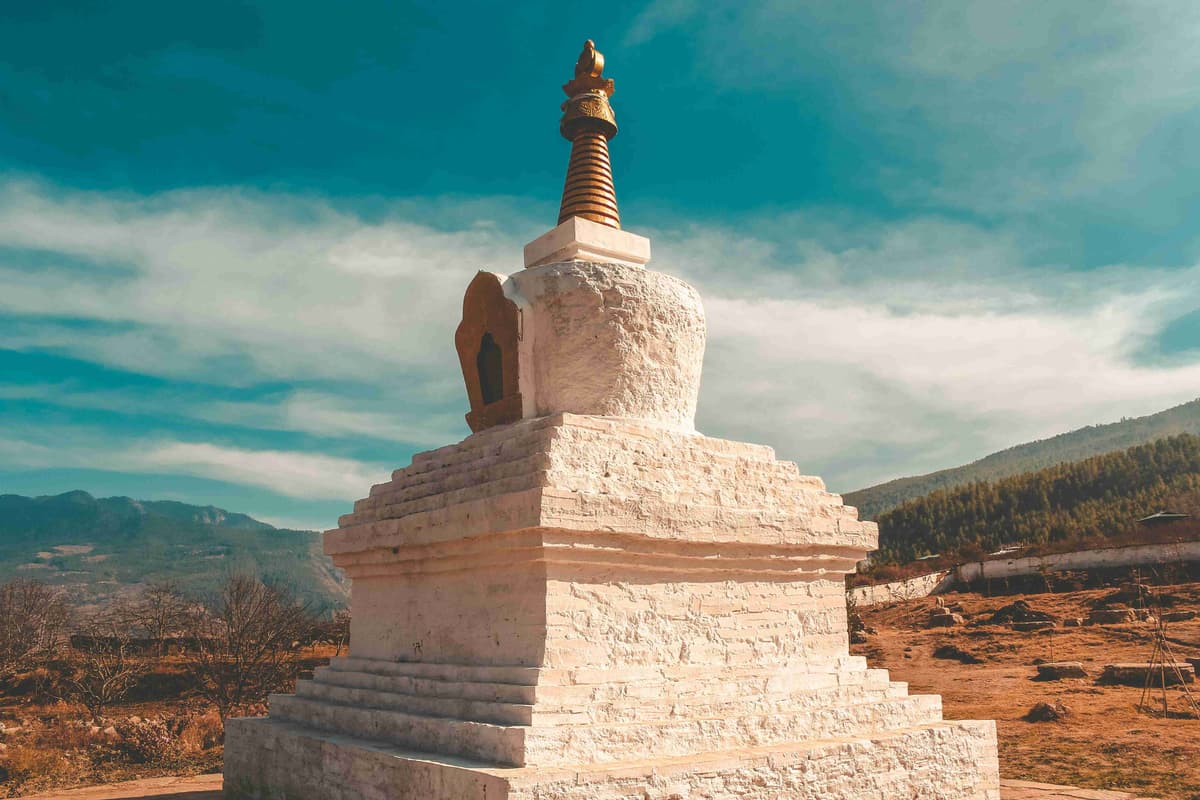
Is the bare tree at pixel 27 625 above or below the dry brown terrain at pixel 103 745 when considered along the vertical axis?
above

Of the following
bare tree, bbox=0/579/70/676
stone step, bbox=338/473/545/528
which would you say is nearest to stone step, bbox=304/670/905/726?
stone step, bbox=338/473/545/528

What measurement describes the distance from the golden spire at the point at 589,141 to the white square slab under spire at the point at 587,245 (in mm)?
244

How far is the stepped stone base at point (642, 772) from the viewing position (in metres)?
5.65

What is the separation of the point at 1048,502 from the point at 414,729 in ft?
175

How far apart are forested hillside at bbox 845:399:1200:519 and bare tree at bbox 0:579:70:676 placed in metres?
100

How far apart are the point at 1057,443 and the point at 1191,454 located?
97816 mm

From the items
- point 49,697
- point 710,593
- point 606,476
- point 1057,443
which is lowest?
point 49,697

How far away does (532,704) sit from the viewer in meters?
6.15

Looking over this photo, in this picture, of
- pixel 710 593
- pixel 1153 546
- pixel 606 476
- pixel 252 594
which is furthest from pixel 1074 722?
pixel 1153 546

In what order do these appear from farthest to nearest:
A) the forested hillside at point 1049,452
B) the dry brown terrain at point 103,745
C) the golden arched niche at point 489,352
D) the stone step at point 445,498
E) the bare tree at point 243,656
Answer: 1. the forested hillside at point 1049,452
2. the bare tree at point 243,656
3. the dry brown terrain at point 103,745
4. the golden arched niche at point 489,352
5. the stone step at point 445,498

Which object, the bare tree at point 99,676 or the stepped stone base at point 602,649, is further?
the bare tree at point 99,676

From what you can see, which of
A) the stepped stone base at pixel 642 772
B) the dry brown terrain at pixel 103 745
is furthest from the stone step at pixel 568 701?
the dry brown terrain at pixel 103 745

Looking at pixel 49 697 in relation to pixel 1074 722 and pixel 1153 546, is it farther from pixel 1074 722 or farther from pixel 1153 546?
pixel 1153 546

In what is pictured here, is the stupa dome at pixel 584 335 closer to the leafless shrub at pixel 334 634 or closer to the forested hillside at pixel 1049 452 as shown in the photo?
the leafless shrub at pixel 334 634
